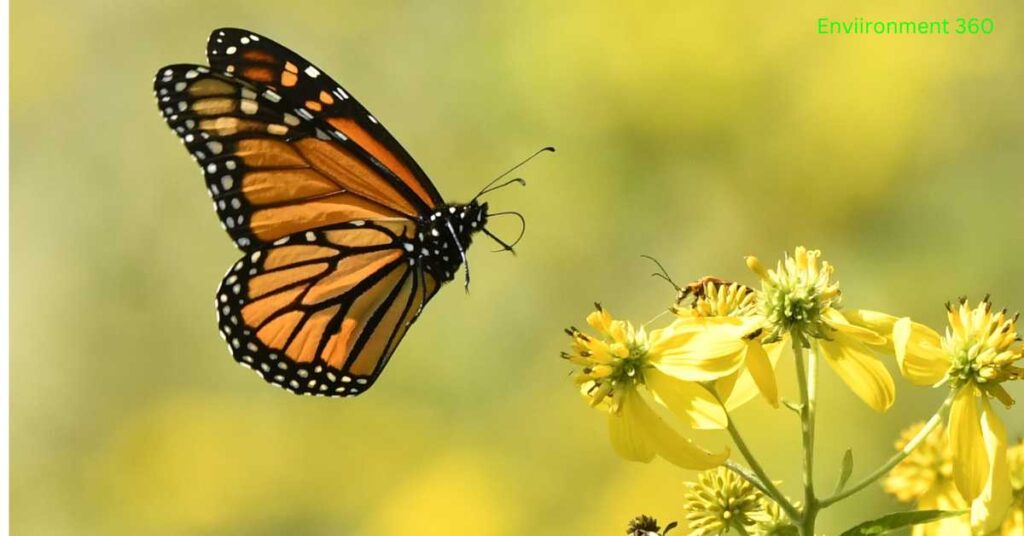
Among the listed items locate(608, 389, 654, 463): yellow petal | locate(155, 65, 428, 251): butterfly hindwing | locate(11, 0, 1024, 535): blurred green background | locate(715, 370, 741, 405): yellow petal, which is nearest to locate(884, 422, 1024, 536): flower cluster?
locate(715, 370, 741, 405): yellow petal

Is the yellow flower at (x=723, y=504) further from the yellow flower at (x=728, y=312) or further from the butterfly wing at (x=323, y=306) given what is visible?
the butterfly wing at (x=323, y=306)

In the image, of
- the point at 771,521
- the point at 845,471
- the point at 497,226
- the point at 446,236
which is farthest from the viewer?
the point at 497,226

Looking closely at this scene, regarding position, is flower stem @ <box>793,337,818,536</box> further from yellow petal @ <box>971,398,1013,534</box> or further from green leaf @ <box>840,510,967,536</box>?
yellow petal @ <box>971,398,1013,534</box>

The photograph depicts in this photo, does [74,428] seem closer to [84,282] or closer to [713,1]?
[84,282]

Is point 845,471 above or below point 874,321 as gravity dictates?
below

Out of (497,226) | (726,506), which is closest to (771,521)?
(726,506)

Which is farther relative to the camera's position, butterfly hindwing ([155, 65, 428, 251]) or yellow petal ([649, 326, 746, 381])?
butterfly hindwing ([155, 65, 428, 251])

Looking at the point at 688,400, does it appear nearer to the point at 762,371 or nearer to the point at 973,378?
the point at 762,371
